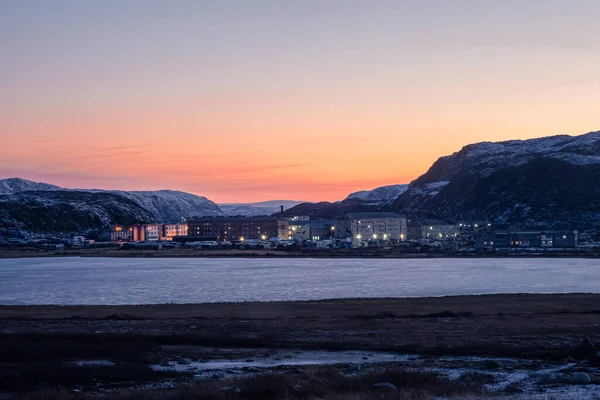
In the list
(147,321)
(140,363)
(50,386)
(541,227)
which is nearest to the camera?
(50,386)

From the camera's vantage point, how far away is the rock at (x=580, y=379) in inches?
675

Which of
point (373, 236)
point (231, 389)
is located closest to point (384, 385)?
point (231, 389)

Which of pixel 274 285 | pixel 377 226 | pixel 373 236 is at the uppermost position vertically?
pixel 377 226

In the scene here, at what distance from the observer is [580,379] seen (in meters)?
17.3

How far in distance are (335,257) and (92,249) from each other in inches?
2469

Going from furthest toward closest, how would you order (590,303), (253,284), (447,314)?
(253,284)
(590,303)
(447,314)

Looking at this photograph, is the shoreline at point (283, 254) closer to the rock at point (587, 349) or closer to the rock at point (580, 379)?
the rock at point (587, 349)

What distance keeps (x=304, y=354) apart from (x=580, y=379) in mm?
9110

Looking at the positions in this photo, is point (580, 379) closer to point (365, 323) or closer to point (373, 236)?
point (365, 323)

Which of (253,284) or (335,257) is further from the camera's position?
(335,257)

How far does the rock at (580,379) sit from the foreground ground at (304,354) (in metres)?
0.05

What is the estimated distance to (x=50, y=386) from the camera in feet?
57.0

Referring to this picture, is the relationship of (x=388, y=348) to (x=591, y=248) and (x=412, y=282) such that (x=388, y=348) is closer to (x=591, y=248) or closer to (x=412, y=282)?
(x=412, y=282)

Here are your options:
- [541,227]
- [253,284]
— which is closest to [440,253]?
[541,227]
